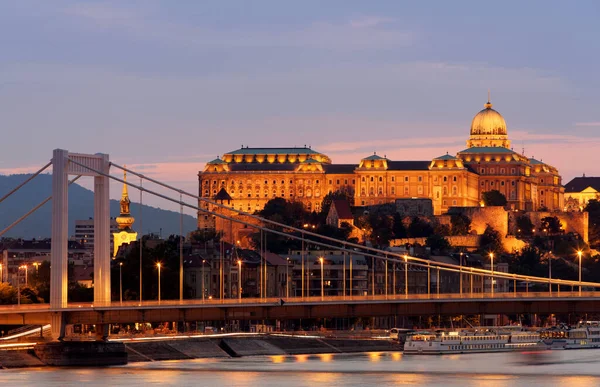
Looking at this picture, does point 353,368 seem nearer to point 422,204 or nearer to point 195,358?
point 195,358

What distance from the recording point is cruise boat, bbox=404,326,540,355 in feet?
334

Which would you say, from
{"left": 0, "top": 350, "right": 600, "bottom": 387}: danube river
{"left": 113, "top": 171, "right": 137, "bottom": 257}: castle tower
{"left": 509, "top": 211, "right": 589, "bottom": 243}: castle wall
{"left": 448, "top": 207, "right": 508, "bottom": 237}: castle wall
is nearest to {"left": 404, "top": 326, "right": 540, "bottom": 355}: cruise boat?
{"left": 0, "top": 350, "right": 600, "bottom": 387}: danube river

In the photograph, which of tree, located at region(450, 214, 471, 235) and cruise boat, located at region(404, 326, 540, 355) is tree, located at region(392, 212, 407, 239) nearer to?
tree, located at region(450, 214, 471, 235)

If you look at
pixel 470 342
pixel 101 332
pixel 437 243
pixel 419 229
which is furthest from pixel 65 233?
pixel 419 229

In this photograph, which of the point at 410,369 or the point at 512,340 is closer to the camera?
the point at 410,369

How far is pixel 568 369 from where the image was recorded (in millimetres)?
Result: 82875

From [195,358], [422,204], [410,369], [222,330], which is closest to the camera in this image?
[410,369]

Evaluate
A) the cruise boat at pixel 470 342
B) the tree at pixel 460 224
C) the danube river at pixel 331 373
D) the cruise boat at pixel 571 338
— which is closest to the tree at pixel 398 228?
the tree at pixel 460 224

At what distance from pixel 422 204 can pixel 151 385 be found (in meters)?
126

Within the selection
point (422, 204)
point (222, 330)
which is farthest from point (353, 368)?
point (422, 204)

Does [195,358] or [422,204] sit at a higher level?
[422,204]

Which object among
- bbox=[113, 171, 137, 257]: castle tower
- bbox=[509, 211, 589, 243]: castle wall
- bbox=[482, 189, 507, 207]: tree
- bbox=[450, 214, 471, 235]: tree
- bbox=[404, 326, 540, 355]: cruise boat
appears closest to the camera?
bbox=[404, 326, 540, 355]: cruise boat

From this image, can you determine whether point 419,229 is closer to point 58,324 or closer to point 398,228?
point 398,228

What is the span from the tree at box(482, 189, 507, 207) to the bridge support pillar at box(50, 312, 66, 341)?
128 metres
